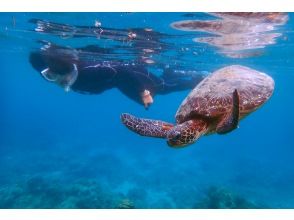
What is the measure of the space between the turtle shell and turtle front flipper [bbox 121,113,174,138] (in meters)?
0.68

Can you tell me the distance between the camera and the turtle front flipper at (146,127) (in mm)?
5703

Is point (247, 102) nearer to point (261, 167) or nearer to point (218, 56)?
point (218, 56)

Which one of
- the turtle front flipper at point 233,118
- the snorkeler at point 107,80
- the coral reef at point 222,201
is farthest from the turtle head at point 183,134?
the coral reef at point 222,201

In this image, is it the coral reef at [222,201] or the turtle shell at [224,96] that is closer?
the turtle shell at [224,96]

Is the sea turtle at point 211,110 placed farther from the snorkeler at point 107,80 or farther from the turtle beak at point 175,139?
the snorkeler at point 107,80

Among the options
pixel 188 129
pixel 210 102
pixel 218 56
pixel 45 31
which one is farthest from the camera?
pixel 218 56

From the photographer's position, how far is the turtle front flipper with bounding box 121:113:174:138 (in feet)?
18.7

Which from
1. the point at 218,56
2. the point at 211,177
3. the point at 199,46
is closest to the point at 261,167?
the point at 211,177

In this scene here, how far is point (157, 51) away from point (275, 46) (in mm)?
6659

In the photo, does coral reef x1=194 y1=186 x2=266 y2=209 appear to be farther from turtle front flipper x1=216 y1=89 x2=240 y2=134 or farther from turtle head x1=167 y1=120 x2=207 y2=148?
turtle front flipper x1=216 y1=89 x2=240 y2=134

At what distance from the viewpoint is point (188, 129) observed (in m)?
5.38

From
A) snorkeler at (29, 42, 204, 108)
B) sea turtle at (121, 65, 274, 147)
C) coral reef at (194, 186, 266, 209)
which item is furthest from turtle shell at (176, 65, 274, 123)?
coral reef at (194, 186, 266, 209)

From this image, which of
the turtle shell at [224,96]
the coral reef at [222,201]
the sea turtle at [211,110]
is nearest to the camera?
the sea turtle at [211,110]
